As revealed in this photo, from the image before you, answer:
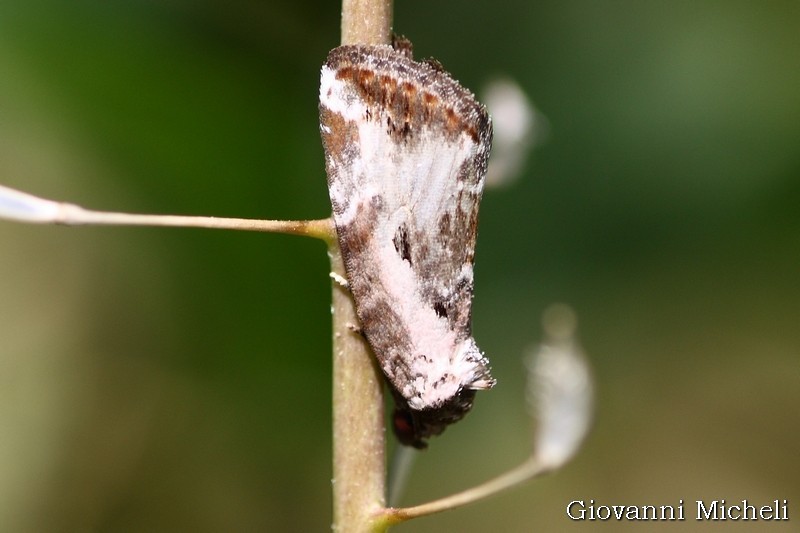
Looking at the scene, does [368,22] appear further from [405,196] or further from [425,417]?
[425,417]

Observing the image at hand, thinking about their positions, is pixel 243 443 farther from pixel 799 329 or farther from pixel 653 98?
pixel 799 329

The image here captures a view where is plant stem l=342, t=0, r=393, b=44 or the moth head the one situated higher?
plant stem l=342, t=0, r=393, b=44

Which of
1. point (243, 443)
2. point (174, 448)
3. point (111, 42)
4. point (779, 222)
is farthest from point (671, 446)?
point (111, 42)

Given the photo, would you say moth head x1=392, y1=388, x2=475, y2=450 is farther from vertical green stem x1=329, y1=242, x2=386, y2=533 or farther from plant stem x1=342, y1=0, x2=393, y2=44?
plant stem x1=342, y1=0, x2=393, y2=44

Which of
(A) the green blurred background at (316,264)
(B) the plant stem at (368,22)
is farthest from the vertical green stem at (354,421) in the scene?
(A) the green blurred background at (316,264)

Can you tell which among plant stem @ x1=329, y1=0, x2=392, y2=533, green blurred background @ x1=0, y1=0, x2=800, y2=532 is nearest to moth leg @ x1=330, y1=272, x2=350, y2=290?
plant stem @ x1=329, y1=0, x2=392, y2=533

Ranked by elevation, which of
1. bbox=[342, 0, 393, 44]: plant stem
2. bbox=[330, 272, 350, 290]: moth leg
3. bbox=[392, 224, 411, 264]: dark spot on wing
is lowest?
bbox=[330, 272, 350, 290]: moth leg
